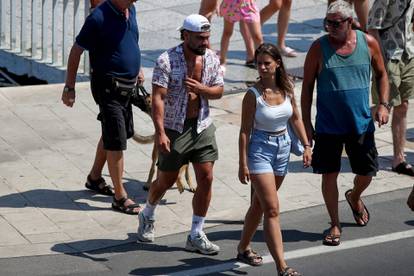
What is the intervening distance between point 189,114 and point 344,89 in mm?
1204

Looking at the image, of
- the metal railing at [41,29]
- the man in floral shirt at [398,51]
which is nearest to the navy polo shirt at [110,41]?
the man in floral shirt at [398,51]

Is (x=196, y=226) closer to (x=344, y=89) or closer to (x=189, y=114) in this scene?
(x=189, y=114)

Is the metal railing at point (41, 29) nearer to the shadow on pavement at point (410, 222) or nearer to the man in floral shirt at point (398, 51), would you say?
the man in floral shirt at point (398, 51)

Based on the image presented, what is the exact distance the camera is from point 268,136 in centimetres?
848

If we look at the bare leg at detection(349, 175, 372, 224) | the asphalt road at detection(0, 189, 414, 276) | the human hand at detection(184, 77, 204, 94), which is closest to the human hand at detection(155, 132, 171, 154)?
the human hand at detection(184, 77, 204, 94)

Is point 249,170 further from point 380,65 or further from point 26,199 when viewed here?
point 26,199

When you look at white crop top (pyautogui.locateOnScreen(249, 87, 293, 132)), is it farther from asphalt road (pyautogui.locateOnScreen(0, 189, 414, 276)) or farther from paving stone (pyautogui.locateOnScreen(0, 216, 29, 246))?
paving stone (pyautogui.locateOnScreen(0, 216, 29, 246))

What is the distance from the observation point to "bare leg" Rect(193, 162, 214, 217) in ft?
29.1

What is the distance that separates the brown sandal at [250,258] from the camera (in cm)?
868

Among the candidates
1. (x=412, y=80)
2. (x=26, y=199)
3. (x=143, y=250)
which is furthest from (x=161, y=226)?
(x=412, y=80)

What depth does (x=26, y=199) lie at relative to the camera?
1005 cm

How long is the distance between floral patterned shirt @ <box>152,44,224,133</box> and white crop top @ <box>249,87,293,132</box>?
52cm

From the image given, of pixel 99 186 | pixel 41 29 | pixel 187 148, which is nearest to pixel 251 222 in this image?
pixel 187 148

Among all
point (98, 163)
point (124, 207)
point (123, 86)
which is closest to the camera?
point (123, 86)
